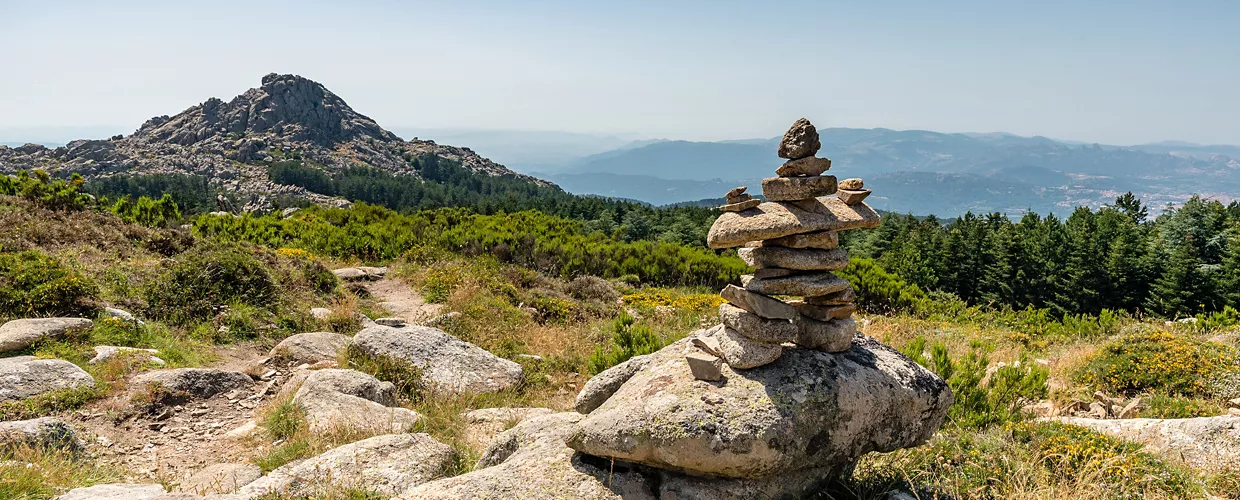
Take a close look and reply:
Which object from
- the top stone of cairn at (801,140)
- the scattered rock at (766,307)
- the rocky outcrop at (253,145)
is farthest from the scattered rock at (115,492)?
the rocky outcrop at (253,145)

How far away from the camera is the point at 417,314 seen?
42.1ft

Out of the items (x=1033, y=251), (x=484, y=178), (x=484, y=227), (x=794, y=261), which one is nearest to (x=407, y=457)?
(x=794, y=261)

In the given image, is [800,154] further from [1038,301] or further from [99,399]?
[1038,301]

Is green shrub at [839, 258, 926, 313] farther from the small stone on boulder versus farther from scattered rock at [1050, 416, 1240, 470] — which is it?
the small stone on boulder

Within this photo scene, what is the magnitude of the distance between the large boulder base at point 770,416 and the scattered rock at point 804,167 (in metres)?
1.56

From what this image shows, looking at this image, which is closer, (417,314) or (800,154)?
(800,154)

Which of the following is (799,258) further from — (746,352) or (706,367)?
(706,367)

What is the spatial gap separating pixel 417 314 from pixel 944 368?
1031 cm

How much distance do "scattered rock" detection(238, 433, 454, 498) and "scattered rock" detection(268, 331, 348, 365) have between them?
4.29m

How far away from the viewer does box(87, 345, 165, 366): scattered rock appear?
25.7 ft

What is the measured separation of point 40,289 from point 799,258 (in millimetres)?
11694

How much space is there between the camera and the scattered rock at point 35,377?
655 centimetres

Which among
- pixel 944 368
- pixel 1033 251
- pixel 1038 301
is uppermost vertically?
pixel 944 368

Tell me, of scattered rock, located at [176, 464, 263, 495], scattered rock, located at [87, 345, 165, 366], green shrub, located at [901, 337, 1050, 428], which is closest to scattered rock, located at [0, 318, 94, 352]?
scattered rock, located at [87, 345, 165, 366]
